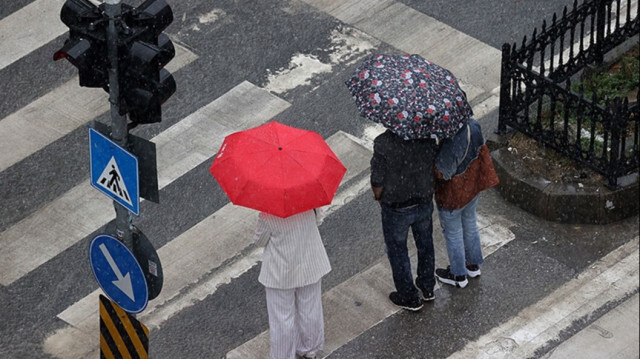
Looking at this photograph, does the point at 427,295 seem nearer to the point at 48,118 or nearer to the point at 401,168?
the point at 401,168

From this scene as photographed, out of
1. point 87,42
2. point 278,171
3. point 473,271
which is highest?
point 87,42

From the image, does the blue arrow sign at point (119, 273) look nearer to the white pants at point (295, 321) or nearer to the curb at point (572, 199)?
the white pants at point (295, 321)

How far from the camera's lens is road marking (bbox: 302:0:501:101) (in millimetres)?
13461

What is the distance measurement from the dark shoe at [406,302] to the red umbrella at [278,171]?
59.3 inches

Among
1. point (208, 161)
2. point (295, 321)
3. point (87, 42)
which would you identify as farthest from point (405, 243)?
point (87, 42)

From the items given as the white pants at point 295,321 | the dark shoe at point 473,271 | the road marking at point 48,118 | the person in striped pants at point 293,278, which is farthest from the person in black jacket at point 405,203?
the road marking at point 48,118

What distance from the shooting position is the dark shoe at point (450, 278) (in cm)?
1092

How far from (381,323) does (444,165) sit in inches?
56.6

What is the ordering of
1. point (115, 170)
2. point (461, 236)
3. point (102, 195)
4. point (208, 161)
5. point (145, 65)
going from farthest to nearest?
point (208, 161) < point (102, 195) < point (461, 236) < point (115, 170) < point (145, 65)

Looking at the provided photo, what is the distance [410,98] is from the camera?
974 centimetres

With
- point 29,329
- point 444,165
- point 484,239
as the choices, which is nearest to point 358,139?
point 484,239

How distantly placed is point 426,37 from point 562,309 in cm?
426

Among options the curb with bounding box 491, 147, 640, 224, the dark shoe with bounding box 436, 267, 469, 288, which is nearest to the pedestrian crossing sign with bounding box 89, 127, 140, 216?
the dark shoe with bounding box 436, 267, 469, 288

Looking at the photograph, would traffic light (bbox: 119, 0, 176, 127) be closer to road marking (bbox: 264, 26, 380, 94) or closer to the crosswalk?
the crosswalk
